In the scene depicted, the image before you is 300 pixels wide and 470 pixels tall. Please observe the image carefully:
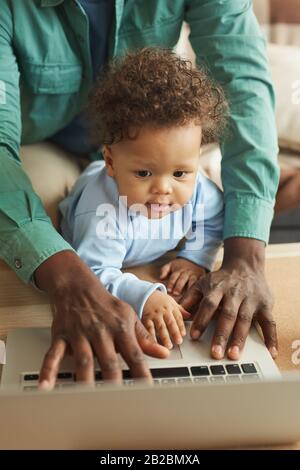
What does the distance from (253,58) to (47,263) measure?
0.45 meters

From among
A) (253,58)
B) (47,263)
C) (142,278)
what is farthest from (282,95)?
(47,263)

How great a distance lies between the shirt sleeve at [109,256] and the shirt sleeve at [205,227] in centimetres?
10

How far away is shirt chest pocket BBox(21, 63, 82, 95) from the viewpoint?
0.99 meters

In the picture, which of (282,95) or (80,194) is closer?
(80,194)

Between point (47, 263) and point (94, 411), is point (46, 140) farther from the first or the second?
point (94, 411)

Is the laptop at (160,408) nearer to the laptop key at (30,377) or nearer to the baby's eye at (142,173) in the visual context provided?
the laptop key at (30,377)

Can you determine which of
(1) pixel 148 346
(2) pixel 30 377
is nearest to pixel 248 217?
(1) pixel 148 346

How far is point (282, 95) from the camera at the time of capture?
127cm

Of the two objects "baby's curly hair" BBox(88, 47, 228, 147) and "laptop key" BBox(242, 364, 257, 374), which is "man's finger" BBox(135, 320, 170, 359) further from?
"baby's curly hair" BBox(88, 47, 228, 147)

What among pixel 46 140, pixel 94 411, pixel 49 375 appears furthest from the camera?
pixel 46 140

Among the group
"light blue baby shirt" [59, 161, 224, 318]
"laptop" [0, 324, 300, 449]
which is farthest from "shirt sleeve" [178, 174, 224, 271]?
"laptop" [0, 324, 300, 449]

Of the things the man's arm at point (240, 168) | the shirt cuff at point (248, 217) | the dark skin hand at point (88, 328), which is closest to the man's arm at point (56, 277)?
the dark skin hand at point (88, 328)

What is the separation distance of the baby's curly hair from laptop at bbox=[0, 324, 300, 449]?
0.27 metres

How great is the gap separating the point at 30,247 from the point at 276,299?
308 millimetres
